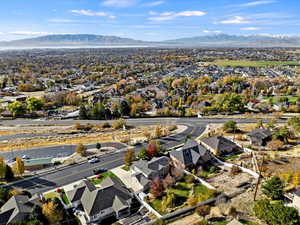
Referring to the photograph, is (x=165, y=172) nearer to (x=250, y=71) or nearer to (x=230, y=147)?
(x=230, y=147)


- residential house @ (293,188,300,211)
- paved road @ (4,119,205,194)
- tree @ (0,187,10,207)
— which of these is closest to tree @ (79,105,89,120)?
paved road @ (4,119,205,194)

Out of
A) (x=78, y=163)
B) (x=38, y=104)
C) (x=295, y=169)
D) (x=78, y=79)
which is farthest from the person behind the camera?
(x=78, y=79)

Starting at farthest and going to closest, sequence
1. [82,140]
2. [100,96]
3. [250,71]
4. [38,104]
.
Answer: [250,71] → [100,96] → [38,104] → [82,140]

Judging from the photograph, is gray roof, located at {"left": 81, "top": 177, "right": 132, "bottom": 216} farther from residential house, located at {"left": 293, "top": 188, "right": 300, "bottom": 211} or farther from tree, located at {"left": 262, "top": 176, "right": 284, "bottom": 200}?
residential house, located at {"left": 293, "top": 188, "right": 300, "bottom": 211}

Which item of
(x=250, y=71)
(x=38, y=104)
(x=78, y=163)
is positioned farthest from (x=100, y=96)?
(x=250, y=71)

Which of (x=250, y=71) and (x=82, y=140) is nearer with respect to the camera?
(x=82, y=140)

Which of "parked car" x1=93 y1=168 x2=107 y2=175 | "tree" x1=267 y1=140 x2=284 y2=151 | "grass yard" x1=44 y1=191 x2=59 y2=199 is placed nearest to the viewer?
"grass yard" x1=44 y1=191 x2=59 y2=199
